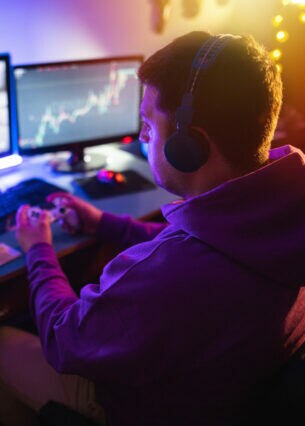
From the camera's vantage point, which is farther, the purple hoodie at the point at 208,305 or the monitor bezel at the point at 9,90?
the monitor bezel at the point at 9,90

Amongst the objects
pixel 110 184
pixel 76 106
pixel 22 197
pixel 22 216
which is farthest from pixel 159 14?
pixel 22 216

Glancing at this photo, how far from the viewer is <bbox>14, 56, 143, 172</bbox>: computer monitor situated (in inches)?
65.5

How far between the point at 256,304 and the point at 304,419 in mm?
200

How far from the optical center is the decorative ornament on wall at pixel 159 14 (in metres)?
2.10

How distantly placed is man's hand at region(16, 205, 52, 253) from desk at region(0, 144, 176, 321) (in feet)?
0.15

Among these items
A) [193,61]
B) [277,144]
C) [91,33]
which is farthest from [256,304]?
[91,33]

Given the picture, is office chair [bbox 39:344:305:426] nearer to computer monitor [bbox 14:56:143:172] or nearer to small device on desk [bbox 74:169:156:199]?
small device on desk [bbox 74:169:156:199]

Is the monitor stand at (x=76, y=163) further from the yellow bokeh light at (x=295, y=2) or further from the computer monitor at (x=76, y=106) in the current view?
the yellow bokeh light at (x=295, y=2)

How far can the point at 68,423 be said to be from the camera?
3.11 feet

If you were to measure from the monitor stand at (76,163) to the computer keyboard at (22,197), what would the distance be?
0.18 meters

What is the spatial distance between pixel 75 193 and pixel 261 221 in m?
1.01

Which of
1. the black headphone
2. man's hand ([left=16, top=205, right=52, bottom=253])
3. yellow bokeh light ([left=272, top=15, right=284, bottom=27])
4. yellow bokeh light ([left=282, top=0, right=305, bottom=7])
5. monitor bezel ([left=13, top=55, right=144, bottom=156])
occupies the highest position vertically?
yellow bokeh light ([left=282, top=0, right=305, bottom=7])

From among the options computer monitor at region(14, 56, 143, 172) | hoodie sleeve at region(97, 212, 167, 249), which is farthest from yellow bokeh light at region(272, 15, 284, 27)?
hoodie sleeve at region(97, 212, 167, 249)

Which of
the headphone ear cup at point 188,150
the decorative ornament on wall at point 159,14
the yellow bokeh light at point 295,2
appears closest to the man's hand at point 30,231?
the headphone ear cup at point 188,150
